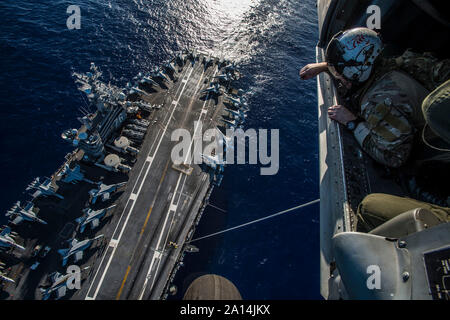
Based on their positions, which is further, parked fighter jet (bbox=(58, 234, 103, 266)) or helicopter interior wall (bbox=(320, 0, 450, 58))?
parked fighter jet (bbox=(58, 234, 103, 266))

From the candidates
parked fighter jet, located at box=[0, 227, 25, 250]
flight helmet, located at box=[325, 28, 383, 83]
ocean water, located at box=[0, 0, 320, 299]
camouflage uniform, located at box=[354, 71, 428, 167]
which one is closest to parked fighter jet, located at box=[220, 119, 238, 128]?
ocean water, located at box=[0, 0, 320, 299]

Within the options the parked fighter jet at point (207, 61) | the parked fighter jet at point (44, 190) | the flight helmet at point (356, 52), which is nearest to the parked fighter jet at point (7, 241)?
the parked fighter jet at point (44, 190)

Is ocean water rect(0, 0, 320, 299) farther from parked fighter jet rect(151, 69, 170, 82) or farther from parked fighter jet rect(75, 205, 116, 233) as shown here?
parked fighter jet rect(75, 205, 116, 233)

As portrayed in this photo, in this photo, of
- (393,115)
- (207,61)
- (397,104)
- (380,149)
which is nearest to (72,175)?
(207,61)

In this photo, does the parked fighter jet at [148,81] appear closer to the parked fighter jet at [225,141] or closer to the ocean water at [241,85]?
the ocean water at [241,85]

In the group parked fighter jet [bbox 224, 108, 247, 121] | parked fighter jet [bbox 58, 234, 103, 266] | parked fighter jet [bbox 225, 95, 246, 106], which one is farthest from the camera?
parked fighter jet [bbox 225, 95, 246, 106]
